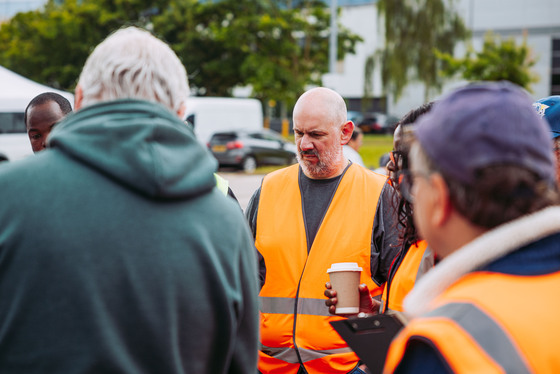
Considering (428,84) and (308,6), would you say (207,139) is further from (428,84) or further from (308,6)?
(428,84)

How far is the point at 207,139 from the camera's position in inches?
864

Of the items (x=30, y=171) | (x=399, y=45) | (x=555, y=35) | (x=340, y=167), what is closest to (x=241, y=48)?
(x=399, y=45)

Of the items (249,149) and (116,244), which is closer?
(116,244)

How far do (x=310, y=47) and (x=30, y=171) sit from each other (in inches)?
1196

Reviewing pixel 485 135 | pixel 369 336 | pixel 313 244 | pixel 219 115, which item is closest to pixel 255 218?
pixel 313 244

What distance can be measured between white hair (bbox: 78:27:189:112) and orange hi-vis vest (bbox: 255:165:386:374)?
161 cm

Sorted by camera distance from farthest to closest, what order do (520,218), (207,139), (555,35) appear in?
(555,35) < (207,139) < (520,218)

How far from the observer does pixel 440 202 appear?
1.34 m

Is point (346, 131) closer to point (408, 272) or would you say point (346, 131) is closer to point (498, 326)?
point (408, 272)

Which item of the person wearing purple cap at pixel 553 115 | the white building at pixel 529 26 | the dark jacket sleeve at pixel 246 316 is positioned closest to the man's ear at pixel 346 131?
the person wearing purple cap at pixel 553 115

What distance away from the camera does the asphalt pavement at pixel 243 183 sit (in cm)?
1590

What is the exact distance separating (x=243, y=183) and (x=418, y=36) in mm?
18807

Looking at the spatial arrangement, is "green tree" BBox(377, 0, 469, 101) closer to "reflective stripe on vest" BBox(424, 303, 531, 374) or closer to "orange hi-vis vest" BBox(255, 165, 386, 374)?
"orange hi-vis vest" BBox(255, 165, 386, 374)

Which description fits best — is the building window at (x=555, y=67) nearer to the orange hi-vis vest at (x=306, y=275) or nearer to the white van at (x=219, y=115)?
the white van at (x=219, y=115)
